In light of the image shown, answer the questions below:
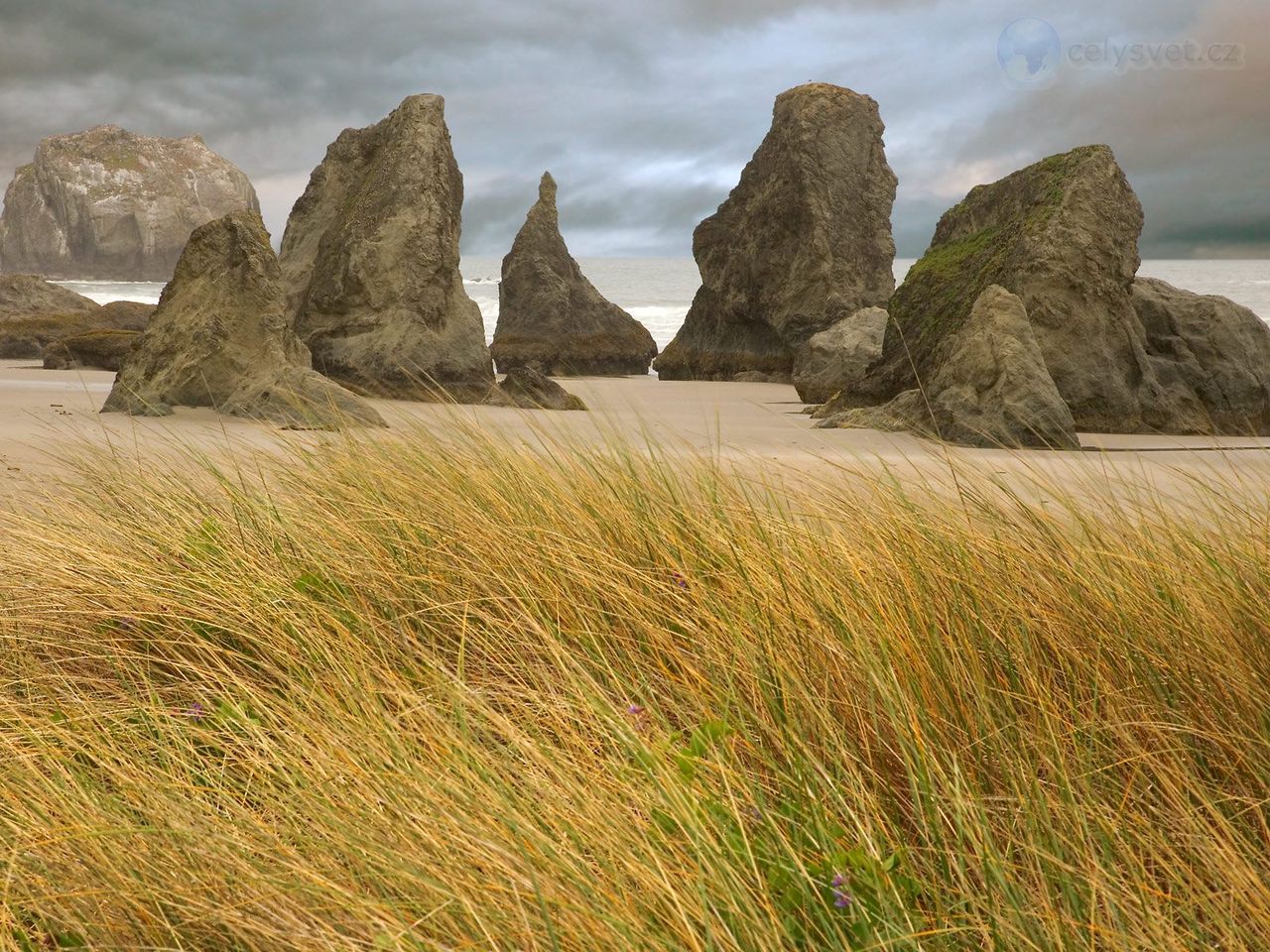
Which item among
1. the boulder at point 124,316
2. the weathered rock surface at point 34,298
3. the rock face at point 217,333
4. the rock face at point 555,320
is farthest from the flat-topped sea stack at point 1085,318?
the weathered rock surface at point 34,298

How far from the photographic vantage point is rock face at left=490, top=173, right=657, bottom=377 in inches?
913

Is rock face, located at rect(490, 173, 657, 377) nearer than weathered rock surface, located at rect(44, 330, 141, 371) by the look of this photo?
No

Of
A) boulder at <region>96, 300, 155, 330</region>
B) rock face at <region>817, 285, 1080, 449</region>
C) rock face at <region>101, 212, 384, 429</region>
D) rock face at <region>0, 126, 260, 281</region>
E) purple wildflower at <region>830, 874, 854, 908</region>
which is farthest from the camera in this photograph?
rock face at <region>0, 126, 260, 281</region>

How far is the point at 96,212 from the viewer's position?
7581 cm

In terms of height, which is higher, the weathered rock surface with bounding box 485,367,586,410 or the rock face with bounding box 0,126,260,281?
the rock face with bounding box 0,126,260,281

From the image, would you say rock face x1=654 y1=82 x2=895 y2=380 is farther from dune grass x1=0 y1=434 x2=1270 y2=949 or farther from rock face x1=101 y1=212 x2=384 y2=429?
dune grass x1=0 y1=434 x2=1270 y2=949

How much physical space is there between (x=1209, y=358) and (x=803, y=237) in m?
9.24

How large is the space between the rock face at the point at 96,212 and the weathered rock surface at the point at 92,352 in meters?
60.8

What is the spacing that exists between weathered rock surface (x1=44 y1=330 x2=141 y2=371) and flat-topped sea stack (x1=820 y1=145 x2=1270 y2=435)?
1196 cm

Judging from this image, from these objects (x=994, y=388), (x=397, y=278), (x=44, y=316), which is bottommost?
(x=994, y=388)

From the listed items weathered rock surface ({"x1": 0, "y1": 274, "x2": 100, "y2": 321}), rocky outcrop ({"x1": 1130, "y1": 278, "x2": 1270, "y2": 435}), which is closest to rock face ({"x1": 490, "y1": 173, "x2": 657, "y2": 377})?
weathered rock surface ({"x1": 0, "y1": 274, "x2": 100, "y2": 321})

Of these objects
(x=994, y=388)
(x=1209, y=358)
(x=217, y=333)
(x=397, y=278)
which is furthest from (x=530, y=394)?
(x=1209, y=358)

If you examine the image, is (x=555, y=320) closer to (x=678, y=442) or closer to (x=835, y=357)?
(x=835, y=357)

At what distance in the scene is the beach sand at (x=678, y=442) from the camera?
4703 mm
